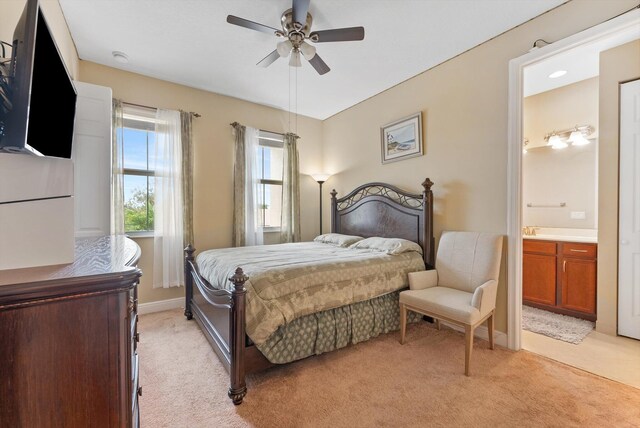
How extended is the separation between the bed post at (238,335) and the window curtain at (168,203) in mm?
2126

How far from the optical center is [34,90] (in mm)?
1069

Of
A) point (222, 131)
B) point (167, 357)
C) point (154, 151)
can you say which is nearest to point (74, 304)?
point (167, 357)

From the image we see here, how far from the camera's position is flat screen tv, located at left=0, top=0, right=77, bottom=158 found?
93 centimetres

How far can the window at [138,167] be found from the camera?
3.44m

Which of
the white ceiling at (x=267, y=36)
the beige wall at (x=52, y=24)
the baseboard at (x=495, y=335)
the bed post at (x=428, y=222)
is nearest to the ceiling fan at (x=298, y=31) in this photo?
the white ceiling at (x=267, y=36)

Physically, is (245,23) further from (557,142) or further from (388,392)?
(557,142)

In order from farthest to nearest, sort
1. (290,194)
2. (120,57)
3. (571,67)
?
(290,194)
(571,67)
(120,57)

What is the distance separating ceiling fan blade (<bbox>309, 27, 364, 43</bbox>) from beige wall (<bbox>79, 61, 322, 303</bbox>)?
2.22 m

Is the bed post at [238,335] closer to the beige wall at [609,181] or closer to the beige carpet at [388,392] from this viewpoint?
the beige carpet at [388,392]

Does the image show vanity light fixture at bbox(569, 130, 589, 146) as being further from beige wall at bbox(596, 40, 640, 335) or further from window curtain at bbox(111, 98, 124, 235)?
window curtain at bbox(111, 98, 124, 235)

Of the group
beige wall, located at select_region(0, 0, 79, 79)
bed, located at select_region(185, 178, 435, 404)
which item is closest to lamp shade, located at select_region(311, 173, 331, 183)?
bed, located at select_region(185, 178, 435, 404)

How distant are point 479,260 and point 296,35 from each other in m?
2.65

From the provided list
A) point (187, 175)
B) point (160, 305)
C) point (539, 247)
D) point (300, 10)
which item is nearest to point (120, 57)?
point (187, 175)

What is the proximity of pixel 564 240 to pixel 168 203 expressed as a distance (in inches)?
194
